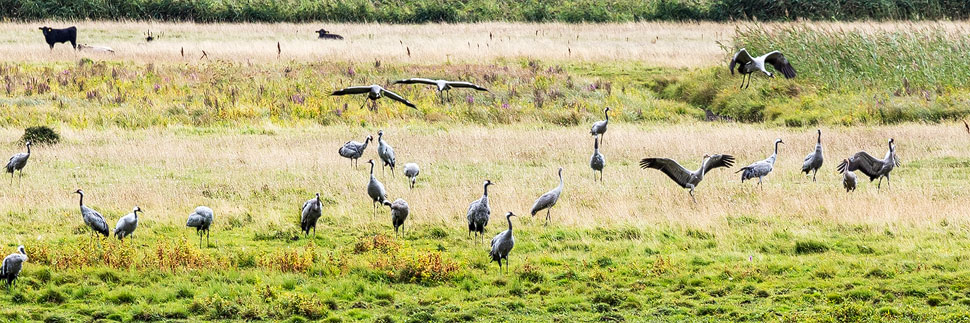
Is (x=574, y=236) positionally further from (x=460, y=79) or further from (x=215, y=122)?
(x=460, y=79)

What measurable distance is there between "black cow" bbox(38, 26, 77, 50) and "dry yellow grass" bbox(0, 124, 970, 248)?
62.0 feet

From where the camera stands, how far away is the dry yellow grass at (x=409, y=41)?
41.1 meters

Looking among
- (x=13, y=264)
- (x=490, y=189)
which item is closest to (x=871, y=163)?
(x=490, y=189)

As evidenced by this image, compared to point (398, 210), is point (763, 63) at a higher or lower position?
higher

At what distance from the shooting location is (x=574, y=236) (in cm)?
1529

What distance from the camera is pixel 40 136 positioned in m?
Result: 25.5

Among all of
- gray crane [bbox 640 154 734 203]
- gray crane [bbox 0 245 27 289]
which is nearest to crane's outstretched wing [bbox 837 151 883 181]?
gray crane [bbox 640 154 734 203]

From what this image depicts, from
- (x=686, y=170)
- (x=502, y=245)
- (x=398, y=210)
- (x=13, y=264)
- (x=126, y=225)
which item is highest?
(x=686, y=170)

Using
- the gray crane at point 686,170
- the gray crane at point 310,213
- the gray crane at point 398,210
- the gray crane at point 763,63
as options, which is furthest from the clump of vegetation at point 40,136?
the gray crane at point 763,63

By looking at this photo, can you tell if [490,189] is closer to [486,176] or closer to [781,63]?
[486,176]

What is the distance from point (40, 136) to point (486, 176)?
1155 cm

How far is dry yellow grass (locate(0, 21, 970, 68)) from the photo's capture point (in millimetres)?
41062

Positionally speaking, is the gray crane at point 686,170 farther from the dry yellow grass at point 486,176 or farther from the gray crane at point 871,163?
the gray crane at point 871,163

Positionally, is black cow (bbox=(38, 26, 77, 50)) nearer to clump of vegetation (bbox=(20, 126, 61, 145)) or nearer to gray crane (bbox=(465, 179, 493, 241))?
clump of vegetation (bbox=(20, 126, 61, 145))
